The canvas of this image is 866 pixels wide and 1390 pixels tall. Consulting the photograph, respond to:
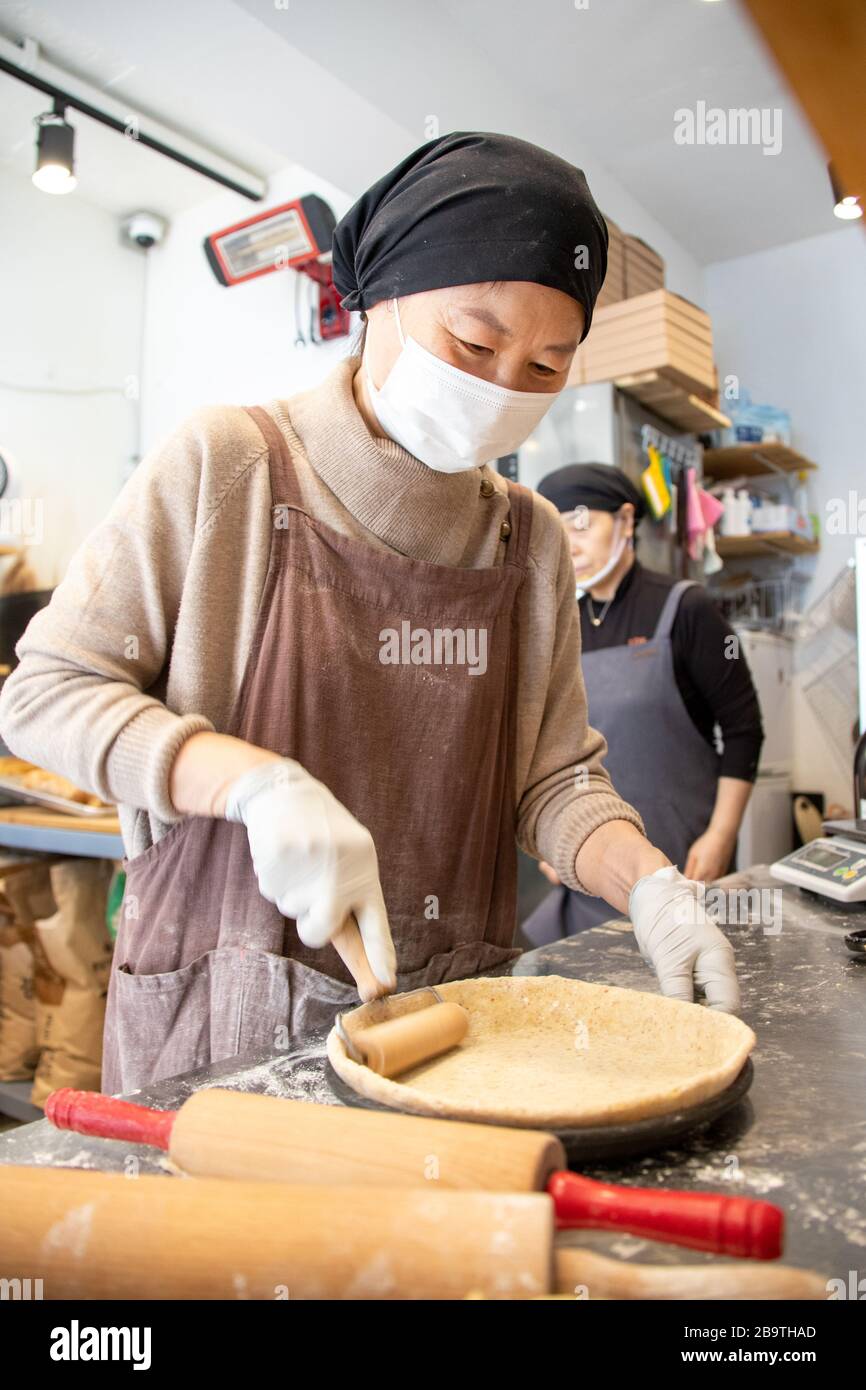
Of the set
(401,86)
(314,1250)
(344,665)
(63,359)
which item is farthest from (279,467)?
(63,359)

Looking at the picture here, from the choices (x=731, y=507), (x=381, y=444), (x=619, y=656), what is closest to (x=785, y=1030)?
(x=381, y=444)

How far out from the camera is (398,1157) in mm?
586

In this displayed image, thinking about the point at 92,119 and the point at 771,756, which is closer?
the point at 92,119

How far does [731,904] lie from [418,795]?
0.78 meters

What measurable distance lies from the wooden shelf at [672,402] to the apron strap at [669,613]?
1.34m

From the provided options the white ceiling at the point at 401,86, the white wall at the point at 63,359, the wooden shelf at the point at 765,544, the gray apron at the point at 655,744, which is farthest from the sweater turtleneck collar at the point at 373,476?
the wooden shelf at the point at 765,544

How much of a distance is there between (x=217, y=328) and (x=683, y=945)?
405cm

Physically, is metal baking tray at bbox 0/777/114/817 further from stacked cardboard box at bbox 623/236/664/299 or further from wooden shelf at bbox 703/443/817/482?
wooden shelf at bbox 703/443/817/482

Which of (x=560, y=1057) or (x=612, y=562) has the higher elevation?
(x=612, y=562)

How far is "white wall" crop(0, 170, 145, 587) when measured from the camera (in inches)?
163

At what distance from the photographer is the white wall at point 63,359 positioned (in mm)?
4145

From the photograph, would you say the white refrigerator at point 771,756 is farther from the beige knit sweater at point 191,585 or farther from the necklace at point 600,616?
the beige knit sweater at point 191,585

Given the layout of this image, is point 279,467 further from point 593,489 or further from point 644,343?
point 644,343

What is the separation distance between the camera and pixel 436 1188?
22.1 inches
